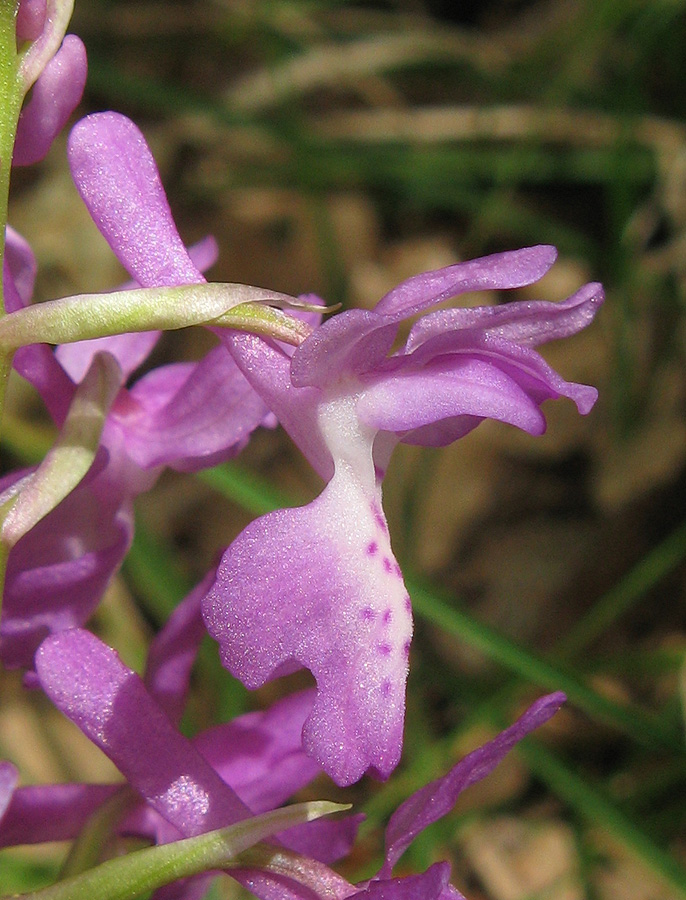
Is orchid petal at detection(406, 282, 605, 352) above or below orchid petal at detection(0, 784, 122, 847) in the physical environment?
above

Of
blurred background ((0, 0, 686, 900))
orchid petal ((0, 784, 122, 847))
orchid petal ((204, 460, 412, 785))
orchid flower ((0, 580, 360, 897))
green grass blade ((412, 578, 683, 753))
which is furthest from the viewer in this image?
blurred background ((0, 0, 686, 900))

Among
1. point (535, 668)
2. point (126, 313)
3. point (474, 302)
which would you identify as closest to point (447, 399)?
A: point (126, 313)

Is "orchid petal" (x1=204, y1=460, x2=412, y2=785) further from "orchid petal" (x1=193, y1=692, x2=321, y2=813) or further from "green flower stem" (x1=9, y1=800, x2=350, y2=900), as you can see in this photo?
"orchid petal" (x1=193, y1=692, x2=321, y2=813)

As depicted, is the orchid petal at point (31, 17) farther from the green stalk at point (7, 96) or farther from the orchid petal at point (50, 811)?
the orchid petal at point (50, 811)

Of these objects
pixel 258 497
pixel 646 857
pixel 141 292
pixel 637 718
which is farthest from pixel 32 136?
pixel 646 857

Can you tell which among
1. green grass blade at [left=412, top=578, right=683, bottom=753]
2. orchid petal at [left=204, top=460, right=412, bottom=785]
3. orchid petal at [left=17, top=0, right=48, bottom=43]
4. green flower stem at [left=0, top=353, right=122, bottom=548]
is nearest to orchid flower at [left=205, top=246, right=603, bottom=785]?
orchid petal at [left=204, top=460, right=412, bottom=785]

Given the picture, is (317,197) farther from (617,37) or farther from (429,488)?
(617,37)

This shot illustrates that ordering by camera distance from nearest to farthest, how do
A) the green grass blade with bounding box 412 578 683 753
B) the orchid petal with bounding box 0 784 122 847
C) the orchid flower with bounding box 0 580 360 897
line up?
1. the orchid flower with bounding box 0 580 360 897
2. the orchid petal with bounding box 0 784 122 847
3. the green grass blade with bounding box 412 578 683 753
